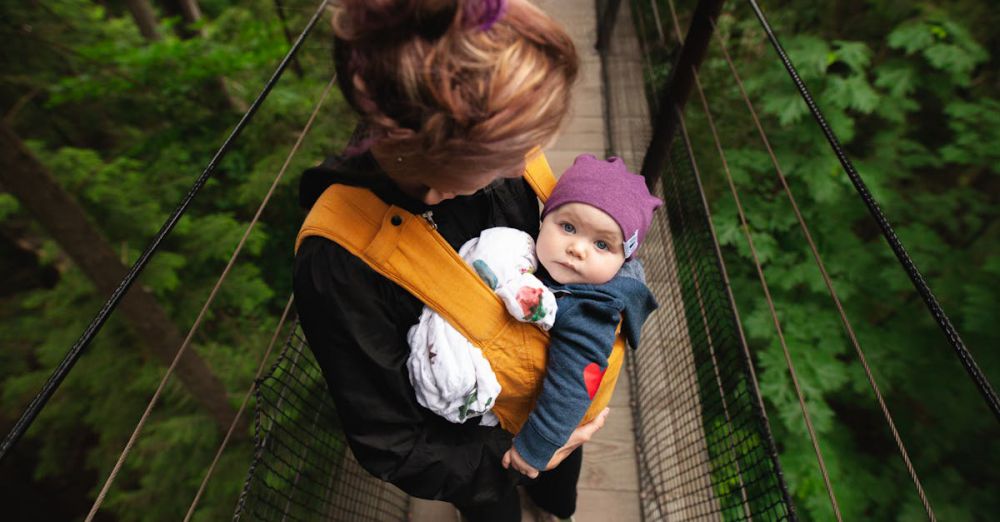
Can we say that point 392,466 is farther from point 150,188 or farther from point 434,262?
point 150,188

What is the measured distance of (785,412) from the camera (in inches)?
80.6

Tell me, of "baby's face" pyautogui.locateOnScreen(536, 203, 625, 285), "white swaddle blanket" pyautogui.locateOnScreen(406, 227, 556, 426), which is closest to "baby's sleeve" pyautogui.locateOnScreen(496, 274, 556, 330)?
"white swaddle blanket" pyautogui.locateOnScreen(406, 227, 556, 426)

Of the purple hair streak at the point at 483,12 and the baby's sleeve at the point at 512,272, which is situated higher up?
the purple hair streak at the point at 483,12

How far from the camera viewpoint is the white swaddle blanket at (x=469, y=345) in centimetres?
73

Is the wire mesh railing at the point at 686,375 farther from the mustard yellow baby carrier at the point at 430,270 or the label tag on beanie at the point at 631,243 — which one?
the mustard yellow baby carrier at the point at 430,270

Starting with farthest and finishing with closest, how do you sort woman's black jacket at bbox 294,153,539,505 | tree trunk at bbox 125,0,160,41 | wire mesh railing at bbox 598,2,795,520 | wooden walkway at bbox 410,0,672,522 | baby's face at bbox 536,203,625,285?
1. tree trunk at bbox 125,0,160,41
2. wooden walkway at bbox 410,0,672,522
3. wire mesh railing at bbox 598,2,795,520
4. baby's face at bbox 536,203,625,285
5. woman's black jacket at bbox 294,153,539,505

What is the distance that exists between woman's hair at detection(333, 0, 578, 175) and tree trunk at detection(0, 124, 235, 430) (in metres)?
1.80

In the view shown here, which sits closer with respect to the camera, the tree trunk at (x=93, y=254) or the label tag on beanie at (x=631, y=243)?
the label tag on beanie at (x=631, y=243)

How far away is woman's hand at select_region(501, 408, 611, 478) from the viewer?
892mm

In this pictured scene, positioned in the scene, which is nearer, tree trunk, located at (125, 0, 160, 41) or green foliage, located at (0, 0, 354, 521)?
green foliage, located at (0, 0, 354, 521)

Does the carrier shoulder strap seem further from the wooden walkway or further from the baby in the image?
the wooden walkway

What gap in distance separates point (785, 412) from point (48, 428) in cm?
357

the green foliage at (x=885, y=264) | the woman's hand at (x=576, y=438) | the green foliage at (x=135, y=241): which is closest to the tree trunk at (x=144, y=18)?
the green foliage at (x=135, y=241)

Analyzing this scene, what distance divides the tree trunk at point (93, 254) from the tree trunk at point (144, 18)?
223 centimetres
